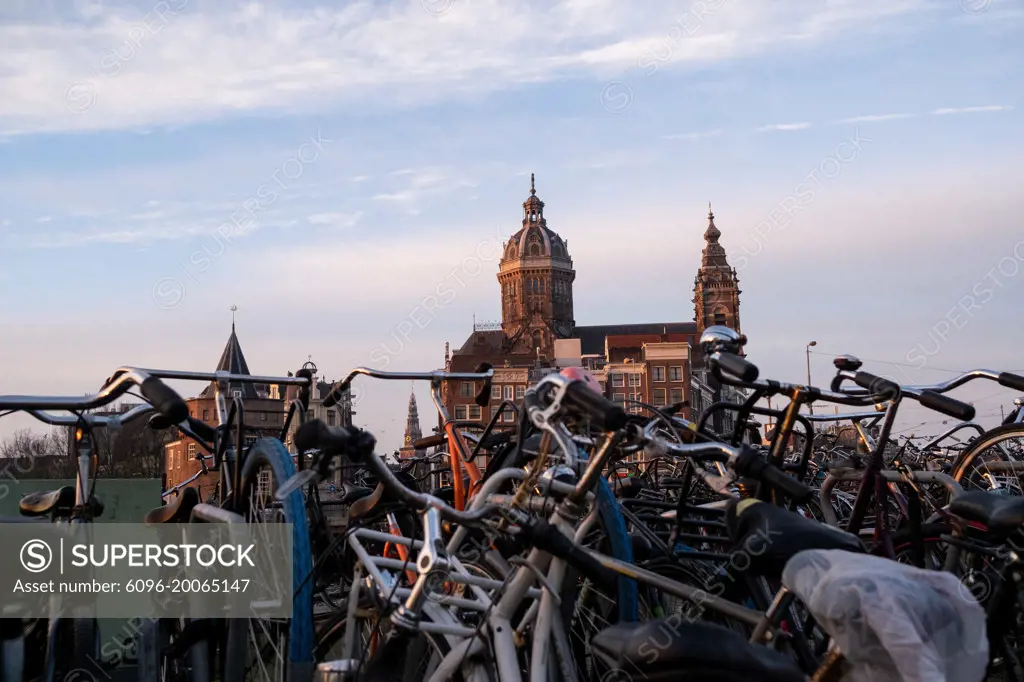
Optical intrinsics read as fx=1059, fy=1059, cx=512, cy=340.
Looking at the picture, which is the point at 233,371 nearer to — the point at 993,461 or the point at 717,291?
the point at 993,461

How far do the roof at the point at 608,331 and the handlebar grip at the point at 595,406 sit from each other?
108413 mm

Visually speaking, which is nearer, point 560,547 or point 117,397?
point 560,547

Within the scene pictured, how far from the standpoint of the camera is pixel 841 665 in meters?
1.87

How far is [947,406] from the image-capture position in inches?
142

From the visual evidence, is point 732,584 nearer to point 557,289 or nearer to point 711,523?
point 711,523

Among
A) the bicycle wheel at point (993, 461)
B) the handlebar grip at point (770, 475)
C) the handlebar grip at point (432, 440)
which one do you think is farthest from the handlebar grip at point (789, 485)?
the handlebar grip at point (432, 440)

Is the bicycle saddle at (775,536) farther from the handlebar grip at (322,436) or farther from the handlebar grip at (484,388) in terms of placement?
the handlebar grip at (484,388)

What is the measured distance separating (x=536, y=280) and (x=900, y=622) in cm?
11394

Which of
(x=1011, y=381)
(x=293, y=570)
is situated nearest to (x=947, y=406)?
(x=1011, y=381)

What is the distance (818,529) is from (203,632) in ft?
7.30

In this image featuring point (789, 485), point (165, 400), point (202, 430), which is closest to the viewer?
point (789, 485)

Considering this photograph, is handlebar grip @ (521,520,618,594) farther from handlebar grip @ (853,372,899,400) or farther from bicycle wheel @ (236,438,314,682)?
handlebar grip @ (853,372,899,400)

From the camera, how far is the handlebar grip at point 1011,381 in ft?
13.5

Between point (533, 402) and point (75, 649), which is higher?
point (533, 402)
